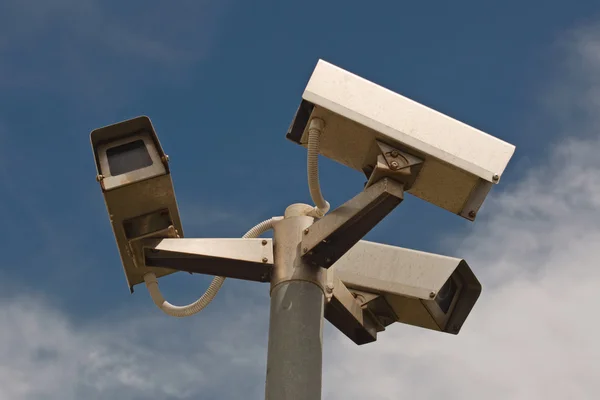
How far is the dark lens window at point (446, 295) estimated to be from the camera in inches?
236

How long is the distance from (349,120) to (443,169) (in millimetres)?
518

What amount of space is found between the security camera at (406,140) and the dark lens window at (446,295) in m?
0.76

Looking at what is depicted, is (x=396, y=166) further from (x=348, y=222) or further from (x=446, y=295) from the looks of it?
(x=446, y=295)

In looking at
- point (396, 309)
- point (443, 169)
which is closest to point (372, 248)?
point (396, 309)

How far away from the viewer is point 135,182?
Answer: 534cm

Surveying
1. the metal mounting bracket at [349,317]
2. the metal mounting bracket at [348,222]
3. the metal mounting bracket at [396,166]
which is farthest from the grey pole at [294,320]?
the metal mounting bracket at [396,166]

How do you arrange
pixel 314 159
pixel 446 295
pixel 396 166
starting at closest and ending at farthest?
pixel 396 166 → pixel 314 159 → pixel 446 295

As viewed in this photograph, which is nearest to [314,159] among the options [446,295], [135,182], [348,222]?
[348,222]

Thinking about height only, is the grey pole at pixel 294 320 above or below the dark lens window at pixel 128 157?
below

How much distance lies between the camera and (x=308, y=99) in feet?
17.2

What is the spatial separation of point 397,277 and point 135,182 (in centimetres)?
153

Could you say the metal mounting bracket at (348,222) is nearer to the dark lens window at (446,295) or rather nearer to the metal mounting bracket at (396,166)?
the metal mounting bracket at (396,166)

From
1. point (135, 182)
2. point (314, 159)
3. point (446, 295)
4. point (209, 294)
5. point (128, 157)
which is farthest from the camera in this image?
point (446, 295)

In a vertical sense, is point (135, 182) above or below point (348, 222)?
below
